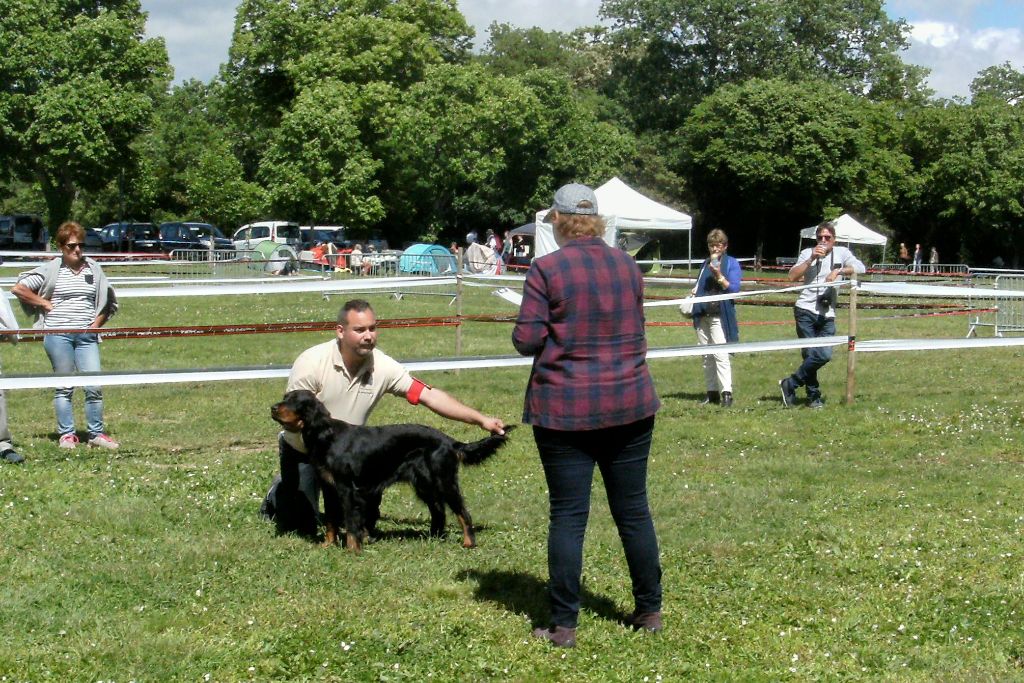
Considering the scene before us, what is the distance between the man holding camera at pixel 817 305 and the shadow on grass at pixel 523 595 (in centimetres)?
619

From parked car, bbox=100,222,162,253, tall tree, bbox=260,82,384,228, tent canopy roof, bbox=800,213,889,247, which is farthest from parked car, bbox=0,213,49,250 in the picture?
tent canopy roof, bbox=800,213,889,247

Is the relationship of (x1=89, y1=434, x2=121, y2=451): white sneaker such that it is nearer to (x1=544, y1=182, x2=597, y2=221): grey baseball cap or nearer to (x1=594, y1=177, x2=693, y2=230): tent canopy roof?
(x1=544, y1=182, x2=597, y2=221): grey baseball cap

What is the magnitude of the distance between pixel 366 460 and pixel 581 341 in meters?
1.97

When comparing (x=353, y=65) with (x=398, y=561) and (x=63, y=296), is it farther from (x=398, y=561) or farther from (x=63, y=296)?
(x=398, y=561)

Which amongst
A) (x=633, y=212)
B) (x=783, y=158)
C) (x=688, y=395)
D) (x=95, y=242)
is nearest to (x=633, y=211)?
(x=633, y=212)

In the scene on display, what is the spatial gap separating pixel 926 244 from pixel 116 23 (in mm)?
36856

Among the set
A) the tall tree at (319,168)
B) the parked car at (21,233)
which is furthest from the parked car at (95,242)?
the tall tree at (319,168)

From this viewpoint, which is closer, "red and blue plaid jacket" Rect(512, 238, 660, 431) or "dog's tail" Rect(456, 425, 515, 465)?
Result: "red and blue plaid jacket" Rect(512, 238, 660, 431)

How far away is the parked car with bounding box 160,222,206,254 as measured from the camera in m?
41.8

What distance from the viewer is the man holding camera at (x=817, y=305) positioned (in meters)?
11.3

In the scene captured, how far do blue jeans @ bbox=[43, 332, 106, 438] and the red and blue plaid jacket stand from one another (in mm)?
5116

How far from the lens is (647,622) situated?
5.03m

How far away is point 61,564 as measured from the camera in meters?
5.91

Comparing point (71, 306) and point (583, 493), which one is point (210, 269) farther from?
point (583, 493)
